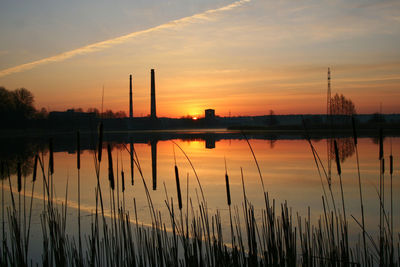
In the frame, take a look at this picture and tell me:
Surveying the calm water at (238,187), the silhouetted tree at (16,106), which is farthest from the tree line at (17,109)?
the calm water at (238,187)

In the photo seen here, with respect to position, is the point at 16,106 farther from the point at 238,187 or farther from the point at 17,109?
the point at 238,187

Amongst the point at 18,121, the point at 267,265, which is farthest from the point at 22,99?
the point at 267,265

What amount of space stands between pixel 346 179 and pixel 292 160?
190 inches

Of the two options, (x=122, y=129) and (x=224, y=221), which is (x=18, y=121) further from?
(x=224, y=221)

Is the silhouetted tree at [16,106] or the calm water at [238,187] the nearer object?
the calm water at [238,187]

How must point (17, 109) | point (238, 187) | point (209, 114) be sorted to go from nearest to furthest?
point (238, 187) < point (17, 109) < point (209, 114)

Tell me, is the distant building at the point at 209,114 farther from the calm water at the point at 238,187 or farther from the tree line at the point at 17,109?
the calm water at the point at 238,187

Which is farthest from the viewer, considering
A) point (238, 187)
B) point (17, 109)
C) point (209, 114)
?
point (209, 114)

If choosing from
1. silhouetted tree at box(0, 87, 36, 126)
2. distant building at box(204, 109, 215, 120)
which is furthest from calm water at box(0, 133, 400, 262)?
distant building at box(204, 109, 215, 120)

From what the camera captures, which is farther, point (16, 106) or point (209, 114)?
point (209, 114)

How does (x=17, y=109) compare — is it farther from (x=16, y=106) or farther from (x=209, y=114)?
(x=209, y=114)

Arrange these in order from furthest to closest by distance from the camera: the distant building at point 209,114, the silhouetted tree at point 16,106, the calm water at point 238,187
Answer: the distant building at point 209,114, the silhouetted tree at point 16,106, the calm water at point 238,187

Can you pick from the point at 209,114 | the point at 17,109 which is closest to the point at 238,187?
the point at 17,109

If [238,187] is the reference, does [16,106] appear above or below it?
above
